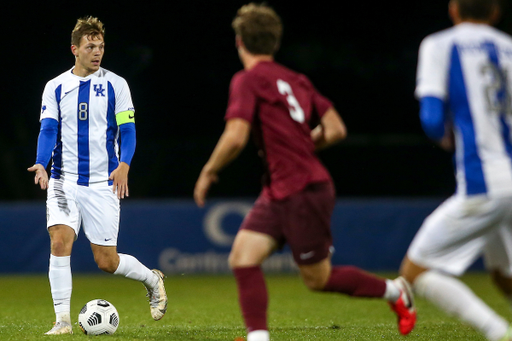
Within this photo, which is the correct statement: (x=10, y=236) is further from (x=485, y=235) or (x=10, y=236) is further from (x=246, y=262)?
(x=485, y=235)

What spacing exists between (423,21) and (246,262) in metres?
16.0

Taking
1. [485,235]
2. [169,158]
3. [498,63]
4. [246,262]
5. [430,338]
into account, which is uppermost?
[498,63]

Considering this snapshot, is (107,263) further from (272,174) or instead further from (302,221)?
(302,221)

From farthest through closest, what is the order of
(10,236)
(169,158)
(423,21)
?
(423,21) → (169,158) → (10,236)

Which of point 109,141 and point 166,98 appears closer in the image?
point 109,141

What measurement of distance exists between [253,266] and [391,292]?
0.97m

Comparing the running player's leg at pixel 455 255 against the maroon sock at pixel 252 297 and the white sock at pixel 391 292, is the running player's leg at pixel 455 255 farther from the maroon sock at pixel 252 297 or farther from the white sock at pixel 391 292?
the maroon sock at pixel 252 297

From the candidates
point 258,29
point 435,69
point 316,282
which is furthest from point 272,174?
point 435,69

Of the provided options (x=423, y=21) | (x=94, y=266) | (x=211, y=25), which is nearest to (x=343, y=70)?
(x=423, y=21)

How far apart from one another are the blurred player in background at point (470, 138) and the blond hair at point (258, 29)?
883 millimetres

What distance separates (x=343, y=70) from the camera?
19297 millimetres

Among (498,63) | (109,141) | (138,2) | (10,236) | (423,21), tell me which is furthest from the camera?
(423,21)

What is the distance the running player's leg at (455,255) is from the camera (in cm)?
380

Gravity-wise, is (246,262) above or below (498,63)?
below
